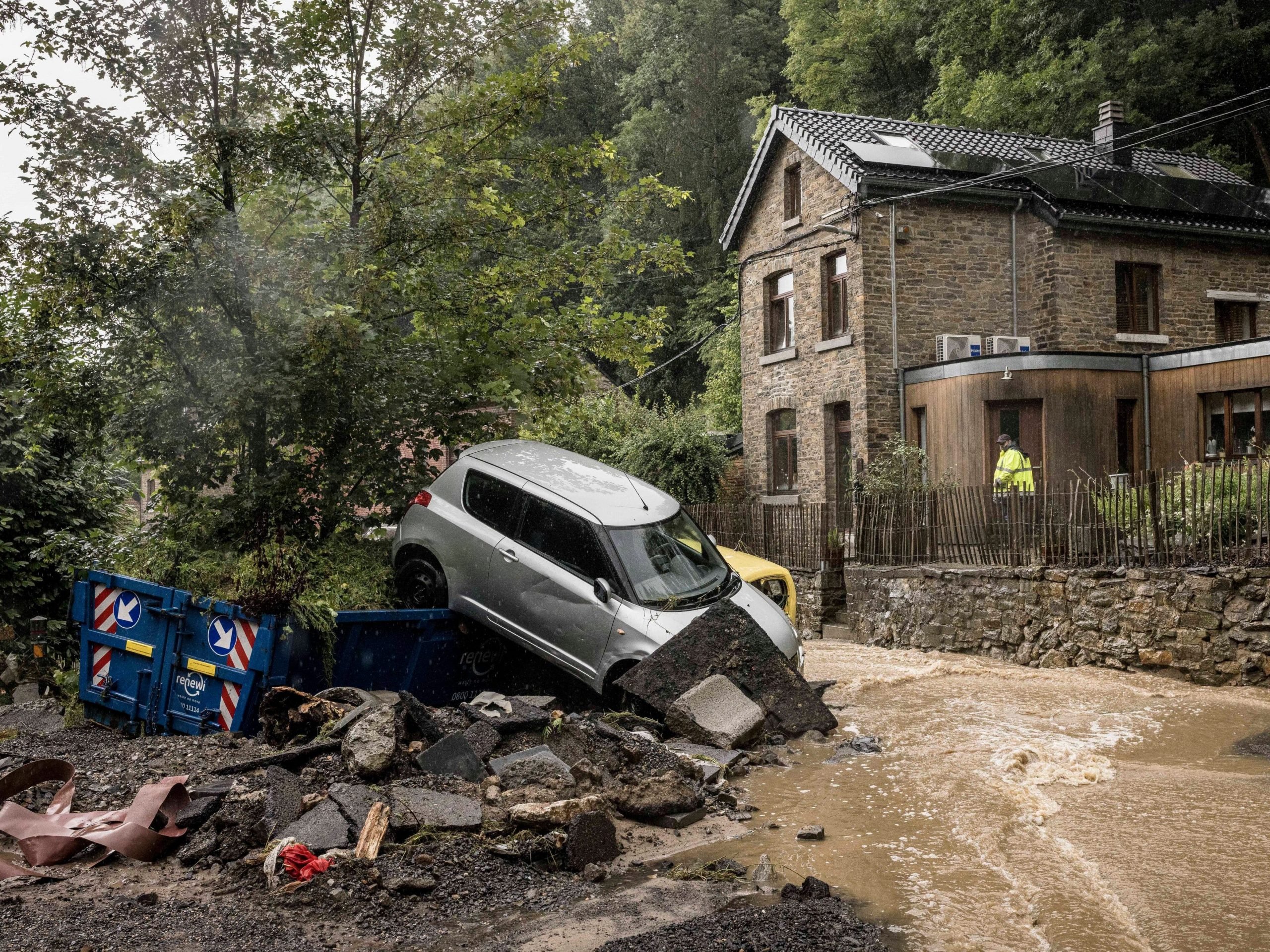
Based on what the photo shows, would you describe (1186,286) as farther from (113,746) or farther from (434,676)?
(113,746)

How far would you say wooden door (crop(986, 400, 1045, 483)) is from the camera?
62.8 feet

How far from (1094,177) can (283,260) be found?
1896 cm

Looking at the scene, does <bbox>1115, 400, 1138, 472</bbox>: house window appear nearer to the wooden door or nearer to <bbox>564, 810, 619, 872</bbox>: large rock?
the wooden door

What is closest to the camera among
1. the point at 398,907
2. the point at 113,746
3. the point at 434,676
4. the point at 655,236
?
the point at 398,907

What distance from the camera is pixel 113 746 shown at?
25.1 ft

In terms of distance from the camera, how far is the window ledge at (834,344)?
70.0 feet

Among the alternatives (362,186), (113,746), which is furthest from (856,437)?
(113,746)

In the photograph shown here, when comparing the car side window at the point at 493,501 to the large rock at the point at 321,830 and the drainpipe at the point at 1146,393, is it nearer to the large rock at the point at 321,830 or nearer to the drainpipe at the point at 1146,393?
the large rock at the point at 321,830

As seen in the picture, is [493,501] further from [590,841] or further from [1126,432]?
[1126,432]

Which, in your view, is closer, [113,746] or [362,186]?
[113,746]

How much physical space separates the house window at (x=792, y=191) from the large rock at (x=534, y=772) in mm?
18975

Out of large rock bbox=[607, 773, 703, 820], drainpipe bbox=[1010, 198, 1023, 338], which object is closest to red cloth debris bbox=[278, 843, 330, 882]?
large rock bbox=[607, 773, 703, 820]

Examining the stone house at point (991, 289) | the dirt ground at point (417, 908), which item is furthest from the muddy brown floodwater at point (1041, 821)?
the stone house at point (991, 289)

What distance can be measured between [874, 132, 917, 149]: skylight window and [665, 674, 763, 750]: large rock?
17.0 m
